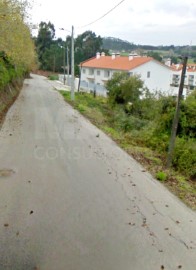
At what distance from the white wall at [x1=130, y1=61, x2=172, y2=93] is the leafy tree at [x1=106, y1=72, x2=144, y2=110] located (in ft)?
70.1

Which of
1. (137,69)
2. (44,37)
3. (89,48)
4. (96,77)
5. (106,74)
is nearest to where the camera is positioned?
(137,69)

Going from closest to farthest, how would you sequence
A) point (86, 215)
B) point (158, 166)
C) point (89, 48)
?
1. point (86, 215)
2. point (158, 166)
3. point (89, 48)

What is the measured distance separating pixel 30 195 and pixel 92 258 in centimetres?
270

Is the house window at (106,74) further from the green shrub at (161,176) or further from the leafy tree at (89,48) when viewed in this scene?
the green shrub at (161,176)

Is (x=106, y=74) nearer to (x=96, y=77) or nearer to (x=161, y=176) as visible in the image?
(x=96, y=77)

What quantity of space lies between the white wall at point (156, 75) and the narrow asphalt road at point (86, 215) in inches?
1525

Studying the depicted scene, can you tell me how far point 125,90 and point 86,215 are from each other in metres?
19.7

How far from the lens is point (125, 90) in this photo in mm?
24734

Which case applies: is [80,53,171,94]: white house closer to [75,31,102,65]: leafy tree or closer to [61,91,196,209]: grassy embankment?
[61,91,196,209]: grassy embankment

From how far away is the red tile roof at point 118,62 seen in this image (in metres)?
46.7

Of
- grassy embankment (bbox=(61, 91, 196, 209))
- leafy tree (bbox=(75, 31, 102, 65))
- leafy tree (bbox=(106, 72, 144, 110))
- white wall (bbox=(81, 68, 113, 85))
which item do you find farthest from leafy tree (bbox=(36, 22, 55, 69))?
grassy embankment (bbox=(61, 91, 196, 209))

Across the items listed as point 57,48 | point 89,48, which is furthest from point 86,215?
point 89,48

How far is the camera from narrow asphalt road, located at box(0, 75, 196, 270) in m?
4.66

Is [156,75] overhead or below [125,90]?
overhead
